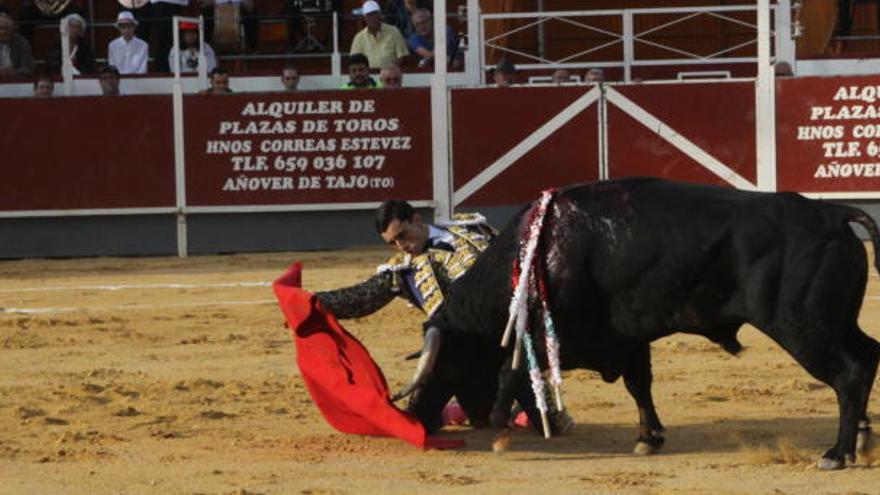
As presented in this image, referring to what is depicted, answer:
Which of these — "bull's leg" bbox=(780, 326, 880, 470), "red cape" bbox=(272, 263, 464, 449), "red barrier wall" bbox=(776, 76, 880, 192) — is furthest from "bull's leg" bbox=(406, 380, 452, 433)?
"red barrier wall" bbox=(776, 76, 880, 192)

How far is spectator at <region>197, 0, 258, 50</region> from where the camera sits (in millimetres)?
18422

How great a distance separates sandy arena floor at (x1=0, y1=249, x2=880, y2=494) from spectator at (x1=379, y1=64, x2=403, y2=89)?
131 inches

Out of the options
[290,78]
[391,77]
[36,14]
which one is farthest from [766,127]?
[36,14]

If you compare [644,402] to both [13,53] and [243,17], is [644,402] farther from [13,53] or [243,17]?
[243,17]

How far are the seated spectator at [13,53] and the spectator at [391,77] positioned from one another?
128 inches

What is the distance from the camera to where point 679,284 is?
7371 mm

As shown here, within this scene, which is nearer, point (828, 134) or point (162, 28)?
point (828, 134)

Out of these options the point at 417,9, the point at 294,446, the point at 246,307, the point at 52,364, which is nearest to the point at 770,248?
the point at 294,446

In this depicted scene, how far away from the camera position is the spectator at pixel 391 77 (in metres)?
16.1

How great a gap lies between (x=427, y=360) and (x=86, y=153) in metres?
9.09

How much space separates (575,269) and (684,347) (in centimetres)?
366

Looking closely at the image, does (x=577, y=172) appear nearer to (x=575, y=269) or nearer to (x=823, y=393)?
(x=823, y=393)

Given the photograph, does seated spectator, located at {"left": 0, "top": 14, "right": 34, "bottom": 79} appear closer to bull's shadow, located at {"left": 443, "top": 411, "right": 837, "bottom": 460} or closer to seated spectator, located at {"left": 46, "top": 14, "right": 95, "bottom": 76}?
seated spectator, located at {"left": 46, "top": 14, "right": 95, "bottom": 76}

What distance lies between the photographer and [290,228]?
1645cm
